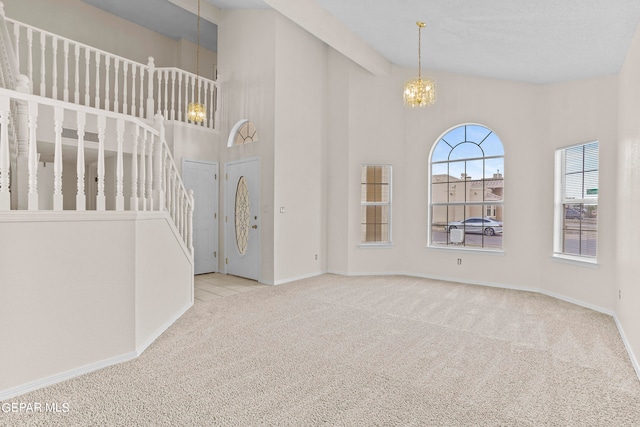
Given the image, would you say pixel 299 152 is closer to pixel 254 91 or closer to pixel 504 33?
pixel 254 91

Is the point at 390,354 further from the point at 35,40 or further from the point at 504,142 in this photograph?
the point at 35,40

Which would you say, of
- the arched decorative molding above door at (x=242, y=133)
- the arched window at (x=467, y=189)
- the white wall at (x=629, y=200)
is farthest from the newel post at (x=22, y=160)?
the arched window at (x=467, y=189)

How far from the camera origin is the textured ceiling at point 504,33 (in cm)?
319

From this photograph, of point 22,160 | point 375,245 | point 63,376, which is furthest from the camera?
point 375,245

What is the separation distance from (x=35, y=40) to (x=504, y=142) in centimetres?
827

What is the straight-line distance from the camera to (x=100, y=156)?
8.90ft

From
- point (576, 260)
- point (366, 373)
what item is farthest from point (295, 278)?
point (576, 260)

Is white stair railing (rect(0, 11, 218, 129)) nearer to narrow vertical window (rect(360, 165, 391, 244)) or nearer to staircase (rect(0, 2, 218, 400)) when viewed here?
staircase (rect(0, 2, 218, 400))

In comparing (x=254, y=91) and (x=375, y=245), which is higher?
(x=254, y=91)

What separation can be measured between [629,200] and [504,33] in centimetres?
213

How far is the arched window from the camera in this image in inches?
224

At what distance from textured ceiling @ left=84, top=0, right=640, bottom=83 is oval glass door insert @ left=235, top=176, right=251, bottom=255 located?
3.15m

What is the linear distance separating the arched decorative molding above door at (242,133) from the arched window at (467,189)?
→ 128 inches

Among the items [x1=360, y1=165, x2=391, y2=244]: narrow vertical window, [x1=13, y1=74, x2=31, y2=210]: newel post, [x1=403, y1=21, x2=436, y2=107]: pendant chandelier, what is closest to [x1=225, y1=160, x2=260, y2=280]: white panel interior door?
[x1=360, y1=165, x2=391, y2=244]: narrow vertical window
